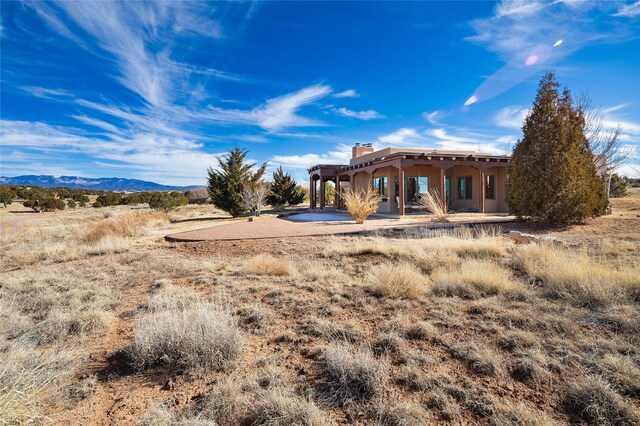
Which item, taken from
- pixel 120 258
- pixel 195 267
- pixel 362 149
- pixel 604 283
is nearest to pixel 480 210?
pixel 362 149

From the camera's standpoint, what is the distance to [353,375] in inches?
102

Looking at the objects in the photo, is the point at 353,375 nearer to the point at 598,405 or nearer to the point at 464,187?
the point at 598,405

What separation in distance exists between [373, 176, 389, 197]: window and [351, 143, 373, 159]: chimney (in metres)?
3.59

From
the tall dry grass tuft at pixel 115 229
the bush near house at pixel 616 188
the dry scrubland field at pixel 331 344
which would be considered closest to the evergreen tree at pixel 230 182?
the tall dry grass tuft at pixel 115 229

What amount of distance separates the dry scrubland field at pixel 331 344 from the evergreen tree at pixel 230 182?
12349 millimetres

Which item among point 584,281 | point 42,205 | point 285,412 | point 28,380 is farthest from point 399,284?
point 42,205

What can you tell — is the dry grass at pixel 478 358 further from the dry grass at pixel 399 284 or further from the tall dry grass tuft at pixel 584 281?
the tall dry grass tuft at pixel 584 281

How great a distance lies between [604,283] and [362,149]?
62.4 ft

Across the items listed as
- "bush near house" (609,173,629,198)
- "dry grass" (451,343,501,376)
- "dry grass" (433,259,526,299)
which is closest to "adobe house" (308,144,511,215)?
"dry grass" (433,259,526,299)

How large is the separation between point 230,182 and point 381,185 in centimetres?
897

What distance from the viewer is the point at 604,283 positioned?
4348mm

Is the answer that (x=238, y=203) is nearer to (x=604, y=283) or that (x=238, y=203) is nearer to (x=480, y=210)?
(x=480, y=210)

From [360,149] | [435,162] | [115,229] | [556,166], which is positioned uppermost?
[360,149]

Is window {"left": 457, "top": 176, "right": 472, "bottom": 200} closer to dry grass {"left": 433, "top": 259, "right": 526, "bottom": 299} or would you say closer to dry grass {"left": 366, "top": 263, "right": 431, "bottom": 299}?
dry grass {"left": 433, "top": 259, "right": 526, "bottom": 299}
